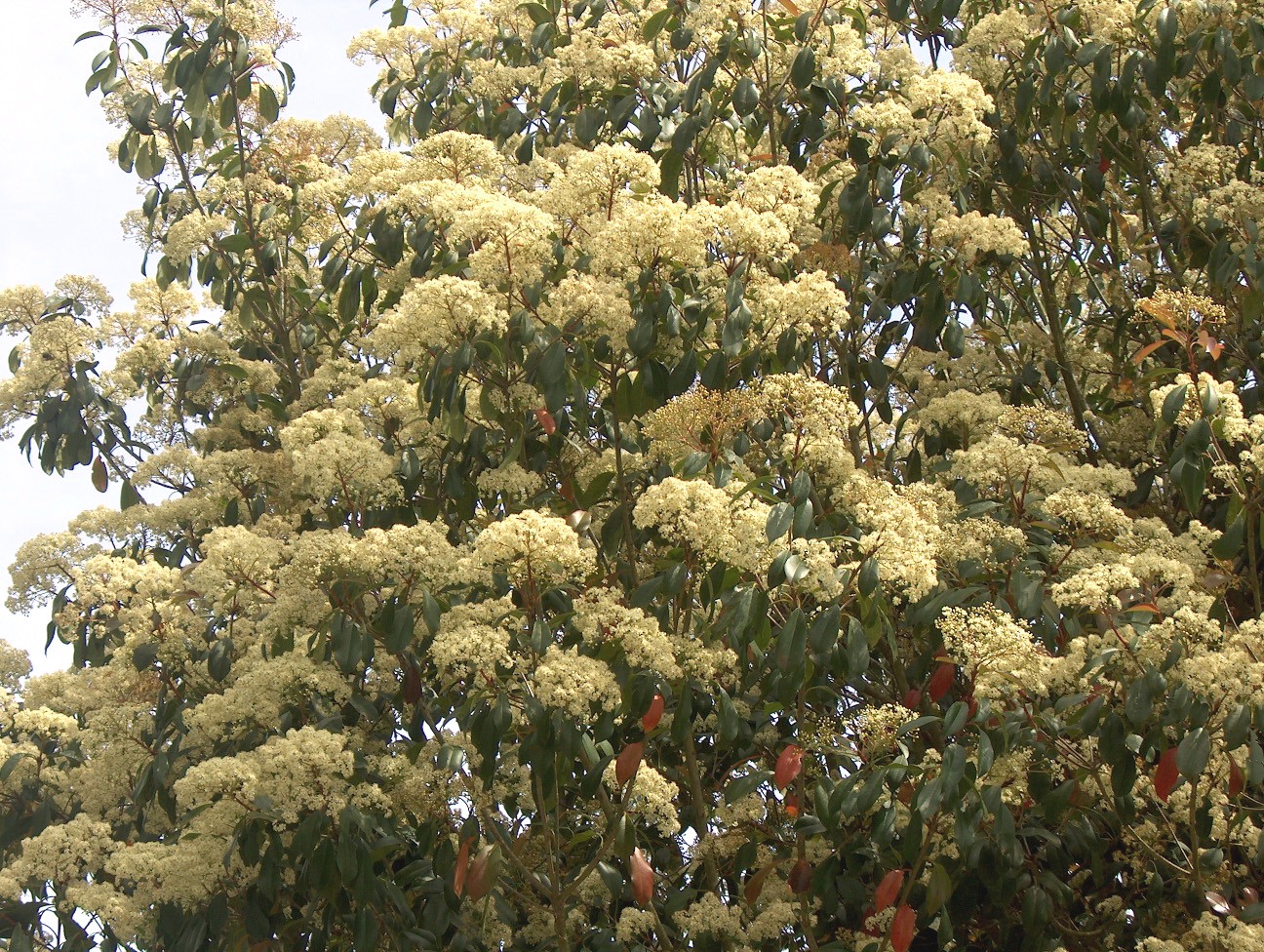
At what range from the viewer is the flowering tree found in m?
4.71

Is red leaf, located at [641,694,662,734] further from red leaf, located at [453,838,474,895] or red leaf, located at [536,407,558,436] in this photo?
red leaf, located at [536,407,558,436]

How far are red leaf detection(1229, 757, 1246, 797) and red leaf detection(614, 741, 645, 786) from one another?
5.92 feet

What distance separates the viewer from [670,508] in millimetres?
4629

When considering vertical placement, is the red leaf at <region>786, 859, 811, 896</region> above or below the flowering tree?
below

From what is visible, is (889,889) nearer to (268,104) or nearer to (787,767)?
(787,767)

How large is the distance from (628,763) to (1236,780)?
6.07ft

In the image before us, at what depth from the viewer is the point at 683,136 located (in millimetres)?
5902

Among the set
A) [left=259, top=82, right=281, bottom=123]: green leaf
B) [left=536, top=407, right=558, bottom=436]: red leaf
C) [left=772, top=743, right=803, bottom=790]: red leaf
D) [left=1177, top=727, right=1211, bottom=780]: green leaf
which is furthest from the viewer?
[left=259, top=82, right=281, bottom=123]: green leaf

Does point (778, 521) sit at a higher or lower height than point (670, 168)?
lower

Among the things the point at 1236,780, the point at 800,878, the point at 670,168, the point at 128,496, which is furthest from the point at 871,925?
the point at 128,496

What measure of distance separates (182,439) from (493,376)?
8.94 feet

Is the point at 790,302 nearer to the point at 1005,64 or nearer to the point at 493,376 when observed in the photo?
the point at 493,376

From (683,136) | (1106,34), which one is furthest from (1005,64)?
(683,136)

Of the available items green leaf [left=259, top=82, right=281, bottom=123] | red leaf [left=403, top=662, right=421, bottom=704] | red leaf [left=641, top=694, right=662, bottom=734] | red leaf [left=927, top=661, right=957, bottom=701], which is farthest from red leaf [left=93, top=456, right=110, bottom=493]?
red leaf [left=927, top=661, right=957, bottom=701]
